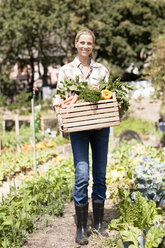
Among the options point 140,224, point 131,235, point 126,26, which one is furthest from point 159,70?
point 126,26

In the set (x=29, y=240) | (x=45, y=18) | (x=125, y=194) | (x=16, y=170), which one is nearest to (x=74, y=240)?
(x=29, y=240)

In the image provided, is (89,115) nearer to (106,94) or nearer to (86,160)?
(106,94)

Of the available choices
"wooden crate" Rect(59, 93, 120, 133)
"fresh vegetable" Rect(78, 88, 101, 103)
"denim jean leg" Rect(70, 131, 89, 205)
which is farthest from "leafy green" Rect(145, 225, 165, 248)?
"fresh vegetable" Rect(78, 88, 101, 103)

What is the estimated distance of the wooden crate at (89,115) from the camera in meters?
2.46

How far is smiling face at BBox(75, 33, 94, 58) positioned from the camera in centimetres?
263

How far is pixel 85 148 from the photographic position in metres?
2.59

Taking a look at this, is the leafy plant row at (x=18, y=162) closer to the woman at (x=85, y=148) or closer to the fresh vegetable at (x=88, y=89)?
the woman at (x=85, y=148)

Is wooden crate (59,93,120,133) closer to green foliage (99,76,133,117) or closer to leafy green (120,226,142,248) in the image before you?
green foliage (99,76,133,117)

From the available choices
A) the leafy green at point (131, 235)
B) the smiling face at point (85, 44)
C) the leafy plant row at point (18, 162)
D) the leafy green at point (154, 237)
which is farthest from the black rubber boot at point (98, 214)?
the leafy plant row at point (18, 162)

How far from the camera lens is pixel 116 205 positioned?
3.60 metres

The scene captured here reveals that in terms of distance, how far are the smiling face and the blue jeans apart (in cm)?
64

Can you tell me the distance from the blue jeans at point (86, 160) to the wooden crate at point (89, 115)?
138 millimetres

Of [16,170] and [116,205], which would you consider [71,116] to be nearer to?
[116,205]

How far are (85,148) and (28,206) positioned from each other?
0.78 metres
